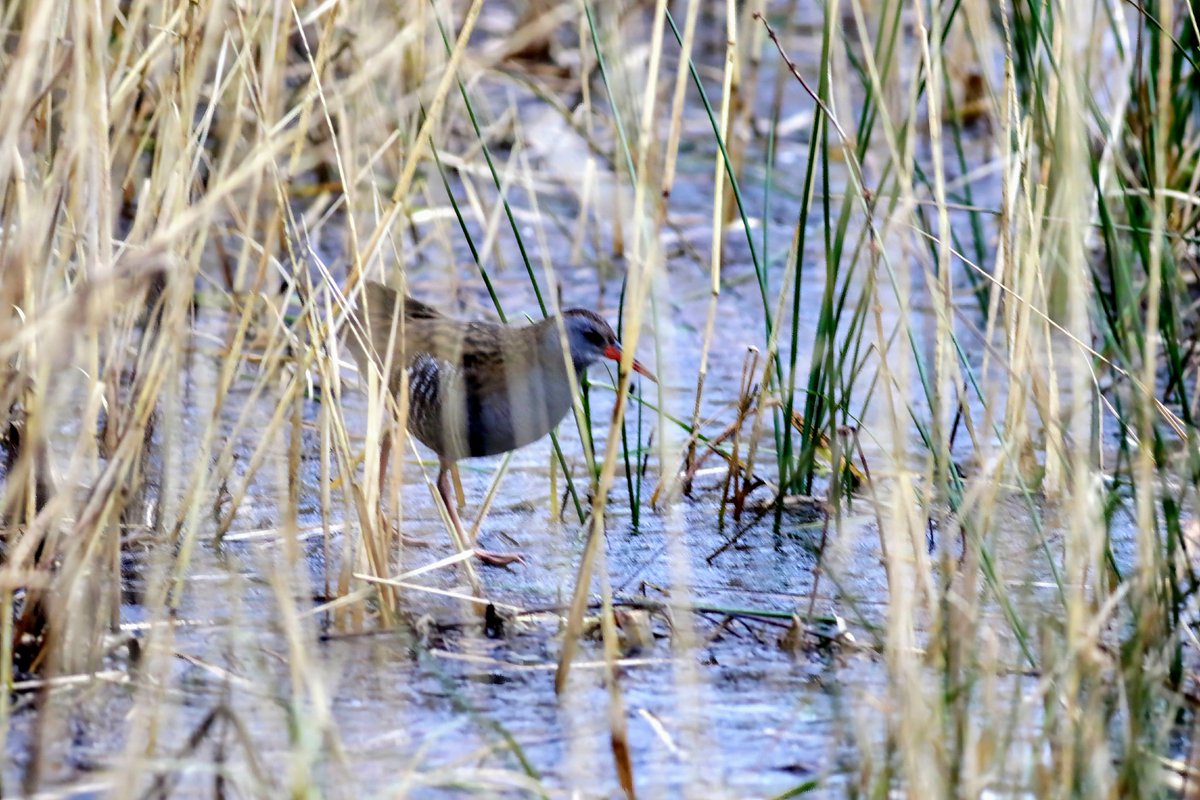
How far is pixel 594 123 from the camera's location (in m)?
5.95

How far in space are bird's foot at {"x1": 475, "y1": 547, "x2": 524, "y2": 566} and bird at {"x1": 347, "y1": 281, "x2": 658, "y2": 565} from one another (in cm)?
14

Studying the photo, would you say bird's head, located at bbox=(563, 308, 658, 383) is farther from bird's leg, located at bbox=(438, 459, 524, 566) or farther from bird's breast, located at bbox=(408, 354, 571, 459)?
bird's leg, located at bbox=(438, 459, 524, 566)

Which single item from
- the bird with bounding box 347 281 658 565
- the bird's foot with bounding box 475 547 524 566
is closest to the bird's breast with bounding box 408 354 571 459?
the bird with bounding box 347 281 658 565

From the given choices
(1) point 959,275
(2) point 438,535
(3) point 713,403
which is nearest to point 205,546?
(2) point 438,535

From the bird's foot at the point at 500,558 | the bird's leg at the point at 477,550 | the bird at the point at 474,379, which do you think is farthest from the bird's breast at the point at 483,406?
the bird's foot at the point at 500,558

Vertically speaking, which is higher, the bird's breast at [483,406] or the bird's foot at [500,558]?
the bird's breast at [483,406]

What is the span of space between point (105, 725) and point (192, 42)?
105 cm

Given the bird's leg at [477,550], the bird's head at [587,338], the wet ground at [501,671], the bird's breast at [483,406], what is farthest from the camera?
the bird's head at [587,338]

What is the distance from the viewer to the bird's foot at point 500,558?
306cm

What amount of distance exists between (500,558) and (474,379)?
0.47 m

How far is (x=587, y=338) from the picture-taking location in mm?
3543

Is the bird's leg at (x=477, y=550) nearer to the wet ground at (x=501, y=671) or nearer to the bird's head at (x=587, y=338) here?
the wet ground at (x=501, y=671)

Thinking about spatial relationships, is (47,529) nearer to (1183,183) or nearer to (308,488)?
(308,488)

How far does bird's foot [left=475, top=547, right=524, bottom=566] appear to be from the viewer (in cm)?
306
